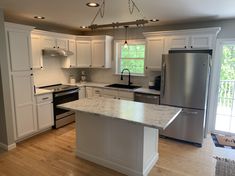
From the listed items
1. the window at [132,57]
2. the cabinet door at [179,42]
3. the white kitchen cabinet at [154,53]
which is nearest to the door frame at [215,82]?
the cabinet door at [179,42]

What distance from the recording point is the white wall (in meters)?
4.41

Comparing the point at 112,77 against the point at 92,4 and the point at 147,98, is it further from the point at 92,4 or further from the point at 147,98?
the point at 92,4

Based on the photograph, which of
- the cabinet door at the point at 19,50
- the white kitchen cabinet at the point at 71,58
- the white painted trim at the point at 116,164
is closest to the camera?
the white painted trim at the point at 116,164

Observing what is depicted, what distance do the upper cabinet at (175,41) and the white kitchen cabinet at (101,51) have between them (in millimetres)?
1215

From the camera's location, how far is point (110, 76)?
208 inches

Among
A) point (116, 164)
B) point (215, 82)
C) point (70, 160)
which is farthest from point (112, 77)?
point (116, 164)

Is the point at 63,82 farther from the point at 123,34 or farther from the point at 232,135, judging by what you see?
the point at 232,135

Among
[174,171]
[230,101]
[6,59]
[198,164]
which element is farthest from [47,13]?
[230,101]

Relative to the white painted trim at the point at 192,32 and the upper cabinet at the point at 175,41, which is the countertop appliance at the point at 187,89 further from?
the white painted trim at the point at 192,32

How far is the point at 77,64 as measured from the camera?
16.7ft

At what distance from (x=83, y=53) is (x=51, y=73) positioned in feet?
3.48

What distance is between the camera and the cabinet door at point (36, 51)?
3925mm

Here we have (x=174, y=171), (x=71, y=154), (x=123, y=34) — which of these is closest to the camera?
(x=174, y=171)

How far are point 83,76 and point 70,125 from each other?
169 centimetres
